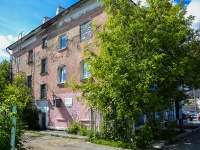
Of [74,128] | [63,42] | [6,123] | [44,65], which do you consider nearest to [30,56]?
[44,65]

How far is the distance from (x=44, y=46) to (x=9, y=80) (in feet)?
25.9

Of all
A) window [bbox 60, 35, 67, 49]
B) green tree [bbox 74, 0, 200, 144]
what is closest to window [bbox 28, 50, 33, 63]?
window [bbox 60, 35, 67, 49]

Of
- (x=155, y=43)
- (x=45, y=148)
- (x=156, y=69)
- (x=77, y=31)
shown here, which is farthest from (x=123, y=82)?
(x=77, y=31)

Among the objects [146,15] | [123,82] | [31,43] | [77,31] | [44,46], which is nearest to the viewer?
[123,82]

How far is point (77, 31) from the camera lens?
57.1 feet

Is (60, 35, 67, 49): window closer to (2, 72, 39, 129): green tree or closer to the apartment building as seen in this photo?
the apartment building

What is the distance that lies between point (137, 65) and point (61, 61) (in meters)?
10.2

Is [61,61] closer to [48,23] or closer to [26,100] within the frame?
[48,23]

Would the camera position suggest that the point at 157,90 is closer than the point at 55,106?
Yes

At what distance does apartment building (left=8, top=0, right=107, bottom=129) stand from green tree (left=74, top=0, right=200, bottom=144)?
4.54 meters

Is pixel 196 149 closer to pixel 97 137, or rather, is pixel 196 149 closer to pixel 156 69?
pixel 156 69

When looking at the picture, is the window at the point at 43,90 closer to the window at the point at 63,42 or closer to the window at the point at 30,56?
the window at the point at 30,56

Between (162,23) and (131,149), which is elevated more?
(162,23)

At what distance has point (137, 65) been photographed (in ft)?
30.9
